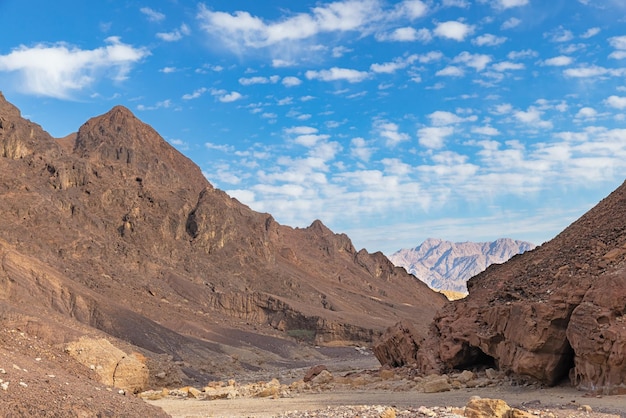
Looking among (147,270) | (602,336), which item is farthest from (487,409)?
(147,270)

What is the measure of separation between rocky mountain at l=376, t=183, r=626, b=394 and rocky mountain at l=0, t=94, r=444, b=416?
1404 cm

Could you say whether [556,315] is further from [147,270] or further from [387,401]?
[147,270]

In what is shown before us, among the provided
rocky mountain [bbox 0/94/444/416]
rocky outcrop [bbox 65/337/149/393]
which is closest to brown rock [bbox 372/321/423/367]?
rocky mountain [bbox 0/94/444/416]

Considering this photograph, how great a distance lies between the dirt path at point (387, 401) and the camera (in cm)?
1742

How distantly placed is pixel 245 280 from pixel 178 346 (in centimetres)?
4166

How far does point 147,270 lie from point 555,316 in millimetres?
66078

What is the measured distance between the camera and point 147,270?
80000 millimetres

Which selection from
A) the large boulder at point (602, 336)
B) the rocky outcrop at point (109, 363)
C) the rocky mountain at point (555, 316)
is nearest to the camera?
the large boulder at point (602, 336)

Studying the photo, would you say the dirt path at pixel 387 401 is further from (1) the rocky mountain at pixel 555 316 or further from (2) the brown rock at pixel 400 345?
(2) the brown rock at pixel 400 345

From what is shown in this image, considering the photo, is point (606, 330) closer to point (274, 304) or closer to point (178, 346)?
point (178, 346)

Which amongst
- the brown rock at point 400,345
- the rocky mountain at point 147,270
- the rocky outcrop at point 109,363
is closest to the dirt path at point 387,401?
the rocky outcrop at point 109,363

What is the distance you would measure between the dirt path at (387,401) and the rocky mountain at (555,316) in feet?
3.14

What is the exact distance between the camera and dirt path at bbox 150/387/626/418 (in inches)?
686

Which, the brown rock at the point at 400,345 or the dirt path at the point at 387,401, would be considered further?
the brown rock at the point at 400,345
